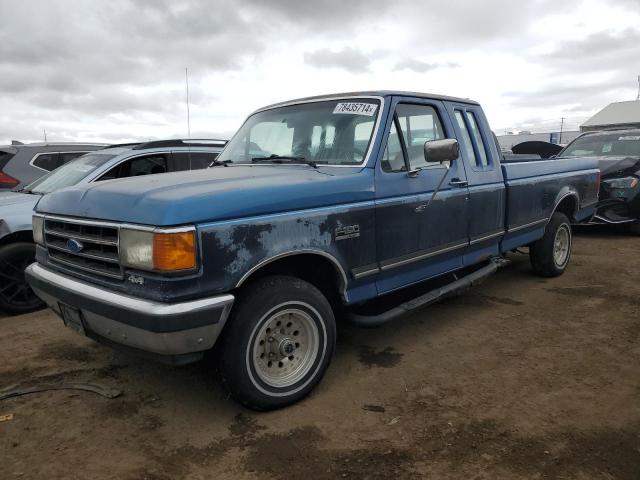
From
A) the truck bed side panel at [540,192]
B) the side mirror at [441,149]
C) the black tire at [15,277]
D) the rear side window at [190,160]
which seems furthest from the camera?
the rear side window at [190,160]

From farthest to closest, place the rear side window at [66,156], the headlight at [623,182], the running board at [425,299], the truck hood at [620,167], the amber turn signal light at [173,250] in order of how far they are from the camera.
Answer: the truck hood at [620,167] < the headlight at [623,182] < the rear side window at [66,156] < the running board at [425,299] < the amber turn signal light at [173,250]

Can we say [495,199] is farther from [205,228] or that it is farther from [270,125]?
[205,228]

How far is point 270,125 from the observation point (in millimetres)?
4250

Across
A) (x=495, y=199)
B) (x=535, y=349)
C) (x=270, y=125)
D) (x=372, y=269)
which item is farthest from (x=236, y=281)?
(x=495, y=199)

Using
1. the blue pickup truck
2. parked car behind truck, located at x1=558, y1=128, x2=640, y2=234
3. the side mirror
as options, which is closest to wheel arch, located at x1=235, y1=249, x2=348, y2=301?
the blue pickup truck

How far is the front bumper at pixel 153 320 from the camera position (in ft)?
8.38

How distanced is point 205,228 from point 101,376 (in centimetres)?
175

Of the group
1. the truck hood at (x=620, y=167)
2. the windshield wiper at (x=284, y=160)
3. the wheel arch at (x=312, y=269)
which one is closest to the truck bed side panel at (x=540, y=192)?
the truck hood at (x=620, y=167)

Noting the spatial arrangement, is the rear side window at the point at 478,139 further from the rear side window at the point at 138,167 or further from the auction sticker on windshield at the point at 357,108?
the rear side window at the point at 138,167

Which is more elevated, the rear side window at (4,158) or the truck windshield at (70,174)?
the rear side window at (4,158)

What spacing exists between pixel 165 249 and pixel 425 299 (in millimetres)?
2261

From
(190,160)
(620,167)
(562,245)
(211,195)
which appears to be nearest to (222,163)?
(211,195)

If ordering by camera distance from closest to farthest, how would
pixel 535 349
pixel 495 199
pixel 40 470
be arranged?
pixel 40 470 < pixel 535 349 < pixel 495 199

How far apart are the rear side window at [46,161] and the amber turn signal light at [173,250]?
17.2 feet
